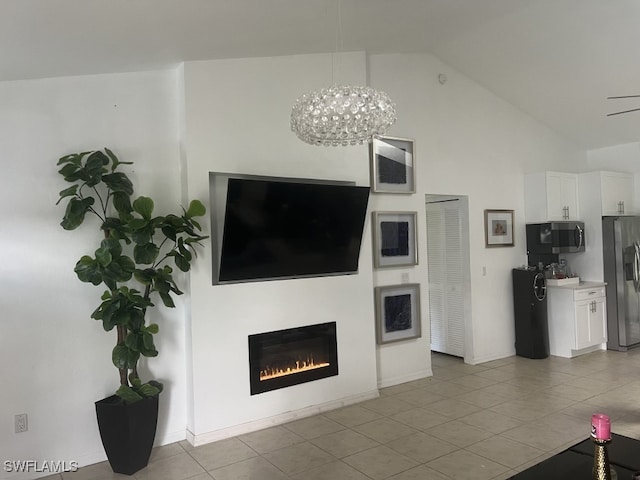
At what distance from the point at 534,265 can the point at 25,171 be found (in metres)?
5.79

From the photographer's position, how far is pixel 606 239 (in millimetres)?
6113

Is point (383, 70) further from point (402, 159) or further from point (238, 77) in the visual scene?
point (238, 77)

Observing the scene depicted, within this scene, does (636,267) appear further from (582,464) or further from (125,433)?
(125,433)

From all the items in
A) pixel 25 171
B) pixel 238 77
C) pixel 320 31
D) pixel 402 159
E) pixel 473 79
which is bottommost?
pixel 25 171

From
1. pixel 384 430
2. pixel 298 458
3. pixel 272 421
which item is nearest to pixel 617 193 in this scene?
pixel 384 430

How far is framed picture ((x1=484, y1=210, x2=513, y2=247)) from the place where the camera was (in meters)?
5.76

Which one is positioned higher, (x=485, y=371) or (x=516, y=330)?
(x=516, y=330)

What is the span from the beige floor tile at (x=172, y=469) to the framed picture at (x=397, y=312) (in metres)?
2.25

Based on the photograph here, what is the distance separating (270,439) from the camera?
364 cm

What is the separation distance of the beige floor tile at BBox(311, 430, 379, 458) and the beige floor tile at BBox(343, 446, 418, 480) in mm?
72

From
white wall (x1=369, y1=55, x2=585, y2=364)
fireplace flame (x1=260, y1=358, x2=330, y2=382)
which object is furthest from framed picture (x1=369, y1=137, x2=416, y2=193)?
fireplace flame (x1=260, y1=358, x2=330, y2=382)

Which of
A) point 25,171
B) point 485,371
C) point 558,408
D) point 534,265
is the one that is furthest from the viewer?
point 534,265

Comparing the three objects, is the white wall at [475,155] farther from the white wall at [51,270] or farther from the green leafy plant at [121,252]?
the white wall at [51,270]

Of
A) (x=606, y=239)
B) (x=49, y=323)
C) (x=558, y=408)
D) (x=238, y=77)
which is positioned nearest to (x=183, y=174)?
(x=238, y=77)
